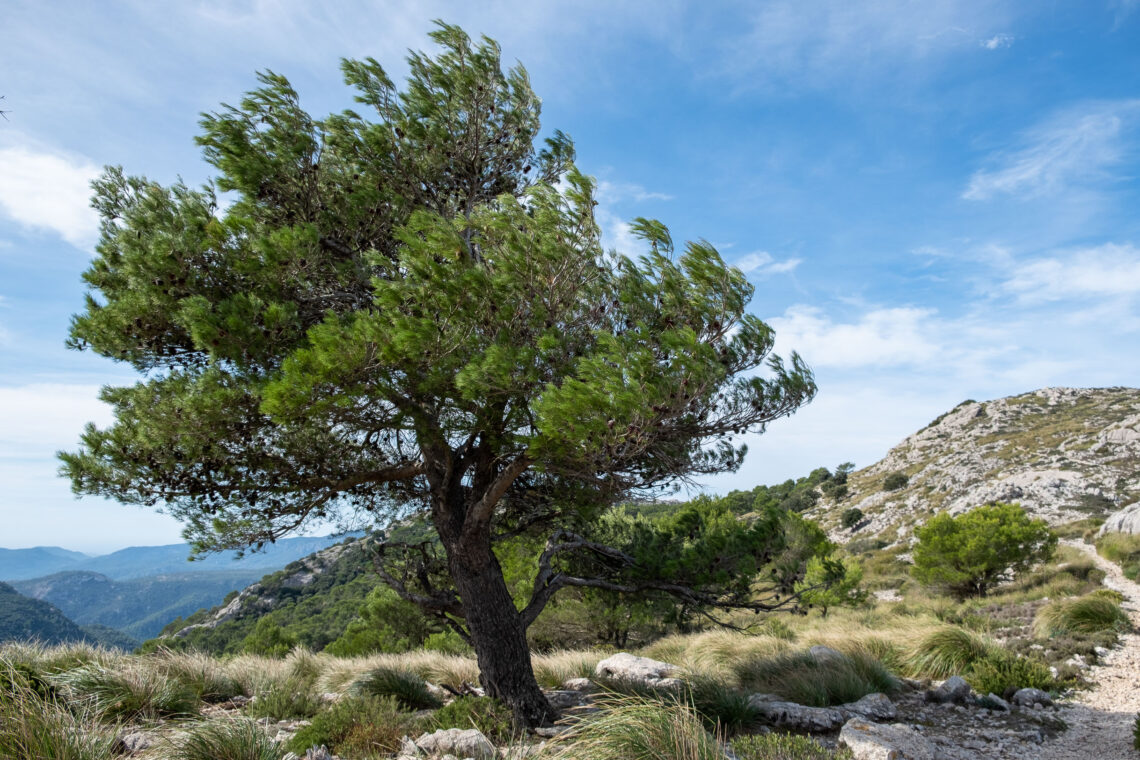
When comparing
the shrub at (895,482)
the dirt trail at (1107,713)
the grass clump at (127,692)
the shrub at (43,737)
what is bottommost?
the dirt trail at (1107,713)

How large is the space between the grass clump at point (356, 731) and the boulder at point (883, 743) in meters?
3.92

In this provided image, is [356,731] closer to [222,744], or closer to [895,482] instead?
[222,744]

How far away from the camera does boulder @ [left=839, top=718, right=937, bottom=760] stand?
4.88 metres

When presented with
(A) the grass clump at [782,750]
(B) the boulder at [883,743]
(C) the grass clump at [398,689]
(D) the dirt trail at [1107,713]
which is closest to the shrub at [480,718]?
(C) the grass clump at [398,689]

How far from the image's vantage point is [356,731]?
16.6 feet

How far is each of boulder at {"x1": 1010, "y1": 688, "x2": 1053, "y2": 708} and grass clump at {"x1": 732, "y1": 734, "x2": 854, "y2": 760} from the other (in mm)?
4626

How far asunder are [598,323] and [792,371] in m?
2.18

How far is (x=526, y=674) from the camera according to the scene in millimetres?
6570

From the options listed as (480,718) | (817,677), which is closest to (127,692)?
(480,718)

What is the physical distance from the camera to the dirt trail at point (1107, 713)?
20.0 ft

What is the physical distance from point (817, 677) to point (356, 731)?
5942 mm

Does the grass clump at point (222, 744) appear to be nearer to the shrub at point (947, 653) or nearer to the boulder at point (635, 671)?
the boulder at point (635, 671)

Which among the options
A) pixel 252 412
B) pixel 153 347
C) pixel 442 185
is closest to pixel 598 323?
pixel 442 185

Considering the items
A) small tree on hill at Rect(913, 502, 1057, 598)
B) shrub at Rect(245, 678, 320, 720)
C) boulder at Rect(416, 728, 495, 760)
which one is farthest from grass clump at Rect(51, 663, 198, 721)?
small tree on hill at Rect(913, 502, 1057, 598)
